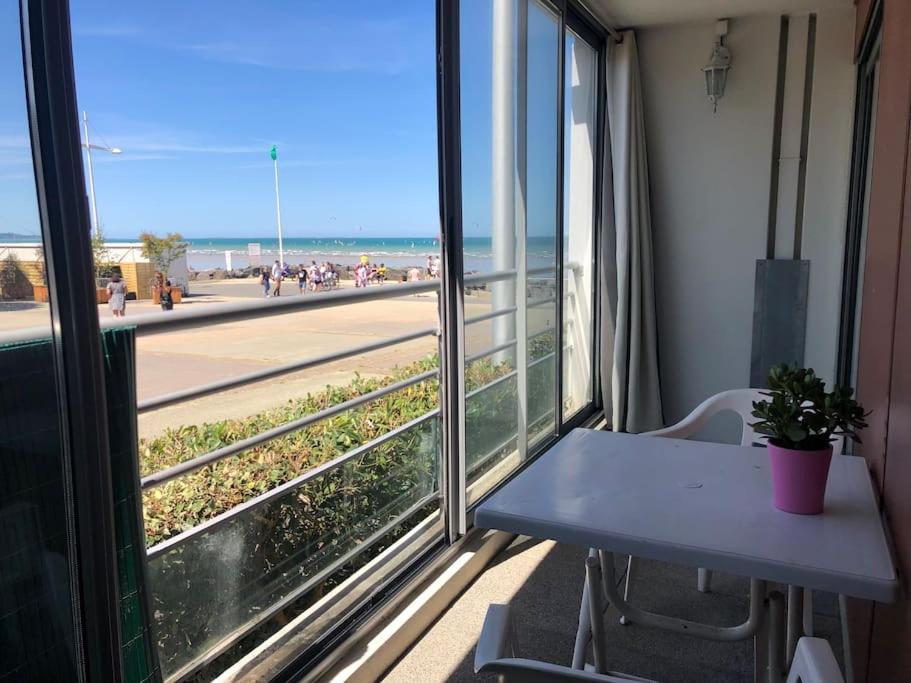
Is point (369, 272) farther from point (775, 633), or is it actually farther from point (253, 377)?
point (775, 633)

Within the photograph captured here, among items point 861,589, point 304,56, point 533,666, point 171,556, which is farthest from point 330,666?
point 304,56

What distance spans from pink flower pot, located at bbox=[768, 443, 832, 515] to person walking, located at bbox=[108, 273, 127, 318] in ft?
3.95

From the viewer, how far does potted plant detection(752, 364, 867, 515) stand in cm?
114

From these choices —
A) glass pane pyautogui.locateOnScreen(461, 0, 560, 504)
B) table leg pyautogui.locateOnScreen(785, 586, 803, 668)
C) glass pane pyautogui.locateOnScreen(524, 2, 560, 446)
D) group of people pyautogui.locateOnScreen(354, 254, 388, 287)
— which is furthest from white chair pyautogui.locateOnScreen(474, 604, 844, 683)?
group of people pyautogui.locateOnScreen(354, 254, 388, 287)

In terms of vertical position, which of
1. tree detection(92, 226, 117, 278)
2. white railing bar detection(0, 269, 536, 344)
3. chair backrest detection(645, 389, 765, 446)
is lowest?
chair backrest detection(645, 389, 765, 446)

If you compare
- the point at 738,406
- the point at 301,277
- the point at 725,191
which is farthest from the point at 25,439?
the point at 301,277

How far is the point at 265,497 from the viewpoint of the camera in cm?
169

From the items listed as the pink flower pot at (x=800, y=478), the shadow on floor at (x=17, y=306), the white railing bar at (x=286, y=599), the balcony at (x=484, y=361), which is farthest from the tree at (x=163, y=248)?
Answer: the pink flower pot at (x=800, y=478)

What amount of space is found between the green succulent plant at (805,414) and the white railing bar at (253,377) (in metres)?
1.11

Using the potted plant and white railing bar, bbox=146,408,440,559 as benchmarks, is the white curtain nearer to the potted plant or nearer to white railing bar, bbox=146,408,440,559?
white railing bar, bbox=146,408,440,559

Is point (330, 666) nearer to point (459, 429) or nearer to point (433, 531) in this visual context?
point (433, 531)

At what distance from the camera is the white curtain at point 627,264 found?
12.5 feet

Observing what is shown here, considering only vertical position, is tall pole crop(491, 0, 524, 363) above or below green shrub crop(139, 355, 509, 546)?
above

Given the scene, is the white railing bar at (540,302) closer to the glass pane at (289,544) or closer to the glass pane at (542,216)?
the glass pane at (542,216)
